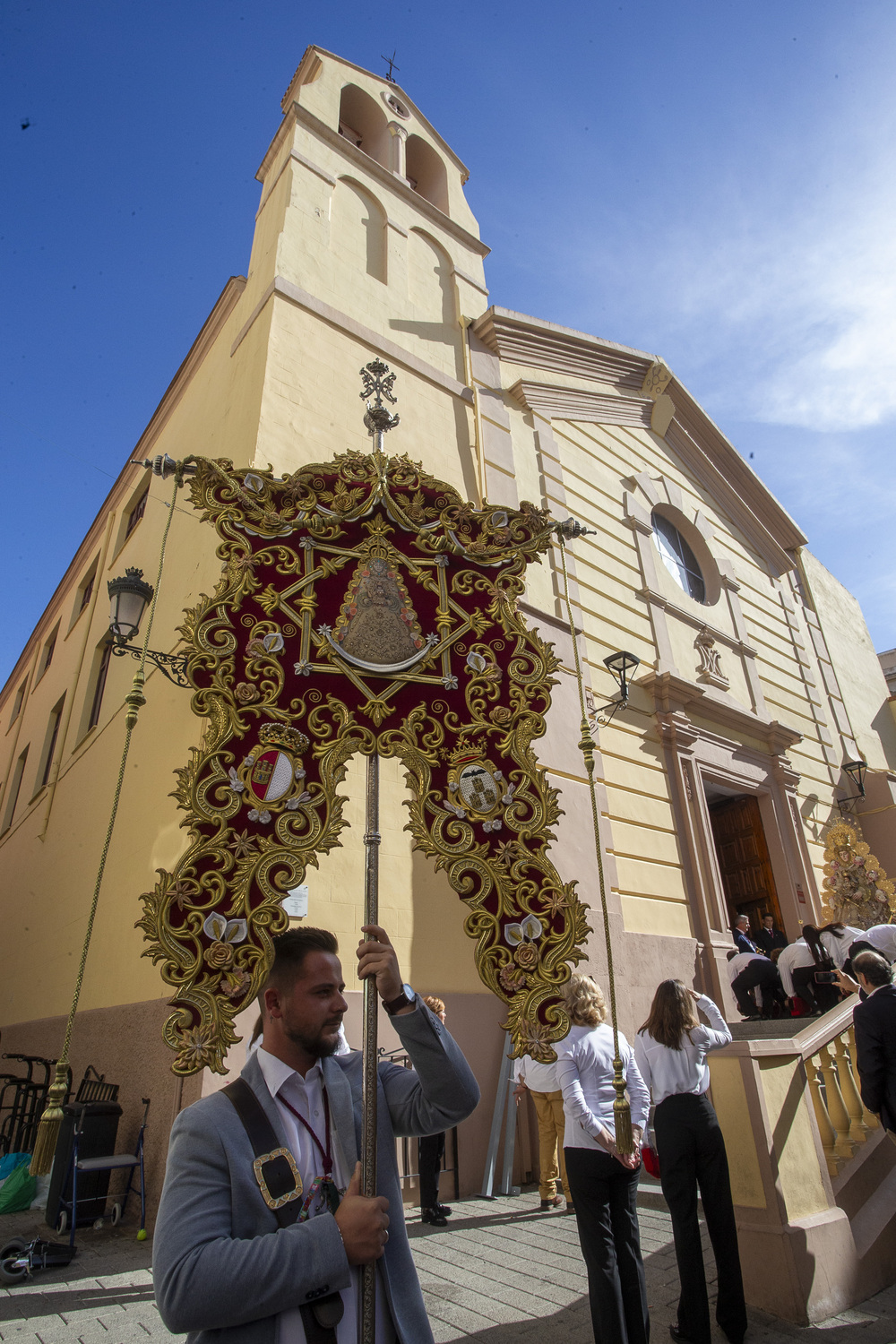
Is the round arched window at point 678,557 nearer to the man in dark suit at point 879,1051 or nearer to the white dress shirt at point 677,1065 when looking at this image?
the man in dark suit at point 879,1051

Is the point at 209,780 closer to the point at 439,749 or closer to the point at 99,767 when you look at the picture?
the point at 439,749

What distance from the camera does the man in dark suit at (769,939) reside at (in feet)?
32.9

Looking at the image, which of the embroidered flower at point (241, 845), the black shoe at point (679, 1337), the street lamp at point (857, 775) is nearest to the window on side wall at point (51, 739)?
the embroidered flower at point (241, 845)

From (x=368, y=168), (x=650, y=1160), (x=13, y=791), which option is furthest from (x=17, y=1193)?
(x=368, y=168)

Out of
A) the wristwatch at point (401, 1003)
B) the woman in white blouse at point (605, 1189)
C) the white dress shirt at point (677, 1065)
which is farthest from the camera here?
the white dress shirt at point (677, 1065)

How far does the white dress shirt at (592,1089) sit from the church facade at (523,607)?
2.18m

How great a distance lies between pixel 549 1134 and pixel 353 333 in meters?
8.53

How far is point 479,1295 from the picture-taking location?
401 cm

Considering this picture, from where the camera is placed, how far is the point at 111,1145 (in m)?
5.68

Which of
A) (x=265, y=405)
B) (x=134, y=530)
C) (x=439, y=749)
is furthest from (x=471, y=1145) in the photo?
(x=134, y=530)

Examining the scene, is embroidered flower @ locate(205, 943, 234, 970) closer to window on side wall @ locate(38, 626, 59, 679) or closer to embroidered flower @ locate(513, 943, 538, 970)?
embroidered flower @ locate(513, 943, 538, 970)

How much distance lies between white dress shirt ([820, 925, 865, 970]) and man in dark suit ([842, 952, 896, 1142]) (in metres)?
3.25

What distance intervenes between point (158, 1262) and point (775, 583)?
16.5 m

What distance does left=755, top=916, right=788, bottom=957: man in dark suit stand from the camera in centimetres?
1003
